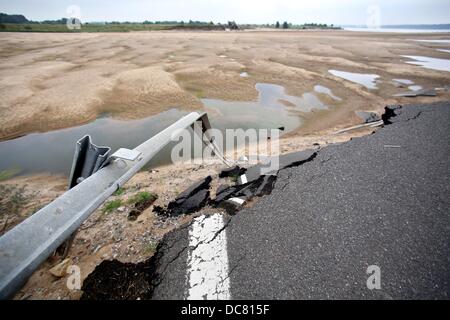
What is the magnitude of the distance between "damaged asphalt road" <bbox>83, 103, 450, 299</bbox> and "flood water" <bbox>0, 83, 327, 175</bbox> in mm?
3938

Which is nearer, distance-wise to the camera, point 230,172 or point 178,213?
point 178,213

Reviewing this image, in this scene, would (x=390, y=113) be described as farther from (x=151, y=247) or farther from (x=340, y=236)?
(x=151, y=247)

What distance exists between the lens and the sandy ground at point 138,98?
2.98m

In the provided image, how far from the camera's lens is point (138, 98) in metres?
10.3

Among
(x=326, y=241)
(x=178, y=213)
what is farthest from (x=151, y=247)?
(x=326, y=241)

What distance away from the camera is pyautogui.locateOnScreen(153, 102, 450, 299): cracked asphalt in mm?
2057

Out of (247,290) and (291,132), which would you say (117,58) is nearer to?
(291,132)

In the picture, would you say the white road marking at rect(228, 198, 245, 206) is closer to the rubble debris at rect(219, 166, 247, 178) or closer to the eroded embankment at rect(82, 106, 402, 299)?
the eroded embankment at rect(82, 106, 402, 299)

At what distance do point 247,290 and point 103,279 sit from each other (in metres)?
1.40

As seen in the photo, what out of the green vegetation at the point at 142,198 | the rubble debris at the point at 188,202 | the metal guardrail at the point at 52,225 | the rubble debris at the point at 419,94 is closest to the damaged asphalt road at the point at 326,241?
the rubble debris at the point at 188,202

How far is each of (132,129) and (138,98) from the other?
9.77 ft

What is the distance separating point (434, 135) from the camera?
199 inches

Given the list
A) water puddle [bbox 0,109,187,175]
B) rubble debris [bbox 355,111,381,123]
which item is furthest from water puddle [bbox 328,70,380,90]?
water puddle [bbox 0,109,187,175]

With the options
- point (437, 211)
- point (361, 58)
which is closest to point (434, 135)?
point (437, 211)
